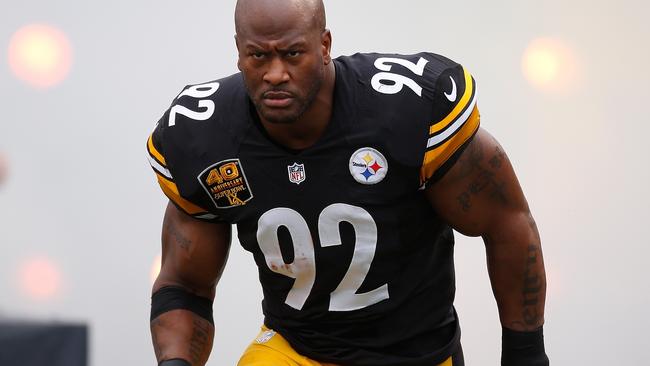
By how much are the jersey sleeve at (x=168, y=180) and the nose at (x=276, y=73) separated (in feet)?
0.97

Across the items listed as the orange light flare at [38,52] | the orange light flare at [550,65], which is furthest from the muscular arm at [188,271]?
the orange light flare at [550,65]

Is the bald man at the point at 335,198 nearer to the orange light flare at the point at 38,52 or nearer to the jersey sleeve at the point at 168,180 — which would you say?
the jersey sleeve at the point at 168,180

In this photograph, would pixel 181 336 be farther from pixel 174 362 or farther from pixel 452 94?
pixel 452 94

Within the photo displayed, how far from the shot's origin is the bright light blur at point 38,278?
300 cm

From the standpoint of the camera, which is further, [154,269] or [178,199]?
[154,269]

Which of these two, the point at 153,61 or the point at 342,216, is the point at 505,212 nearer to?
the point at 342,216

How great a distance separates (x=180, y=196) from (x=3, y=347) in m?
0.95

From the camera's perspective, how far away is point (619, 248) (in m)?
3.47

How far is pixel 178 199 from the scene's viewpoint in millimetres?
2172

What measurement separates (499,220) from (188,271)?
584 mm

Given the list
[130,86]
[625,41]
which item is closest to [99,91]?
[130,86]

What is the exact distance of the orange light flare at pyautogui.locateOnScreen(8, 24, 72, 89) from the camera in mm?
2986

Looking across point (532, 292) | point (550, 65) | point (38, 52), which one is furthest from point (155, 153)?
point (550, 65)

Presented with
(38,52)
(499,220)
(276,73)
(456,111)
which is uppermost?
(276,73)
